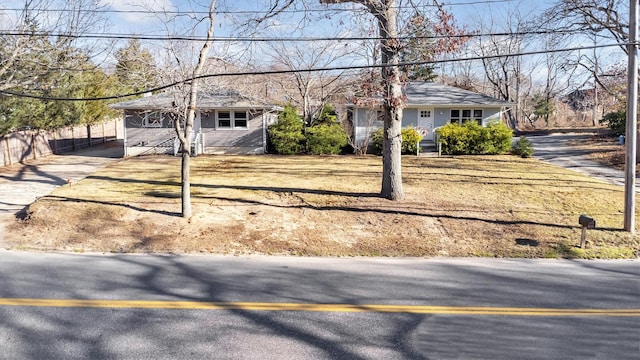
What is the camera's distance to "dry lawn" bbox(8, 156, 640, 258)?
9867 mm

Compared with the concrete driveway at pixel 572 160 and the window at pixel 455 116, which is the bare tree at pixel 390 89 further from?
the window at pixel 455 116

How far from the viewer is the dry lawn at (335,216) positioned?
32.4 ft

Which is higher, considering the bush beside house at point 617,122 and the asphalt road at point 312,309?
the bush beside house at point 617,122

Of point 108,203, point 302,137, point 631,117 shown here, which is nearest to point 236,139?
point 302,137

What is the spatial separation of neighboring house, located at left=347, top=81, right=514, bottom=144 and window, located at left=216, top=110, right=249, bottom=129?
6.06 metres

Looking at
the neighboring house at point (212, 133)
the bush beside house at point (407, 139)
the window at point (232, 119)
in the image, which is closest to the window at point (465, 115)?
the bush beside house at point (407, 139)

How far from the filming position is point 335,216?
1185 centimetres

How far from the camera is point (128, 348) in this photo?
4.93 metres

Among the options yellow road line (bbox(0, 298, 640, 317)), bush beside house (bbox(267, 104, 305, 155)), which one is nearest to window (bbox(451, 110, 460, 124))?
bush beside house (bbox(267, 104, 305, 155))

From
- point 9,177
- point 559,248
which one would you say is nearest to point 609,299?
point 559,248

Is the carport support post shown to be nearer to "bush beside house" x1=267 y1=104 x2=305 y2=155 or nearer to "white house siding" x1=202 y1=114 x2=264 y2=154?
"bush beside house" x1=267 y1=104 x2=305 y2=155

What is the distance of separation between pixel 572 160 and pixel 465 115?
598cm

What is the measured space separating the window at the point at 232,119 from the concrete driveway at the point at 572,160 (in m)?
15.8

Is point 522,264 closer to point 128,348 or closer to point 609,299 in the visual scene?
point 609,299
